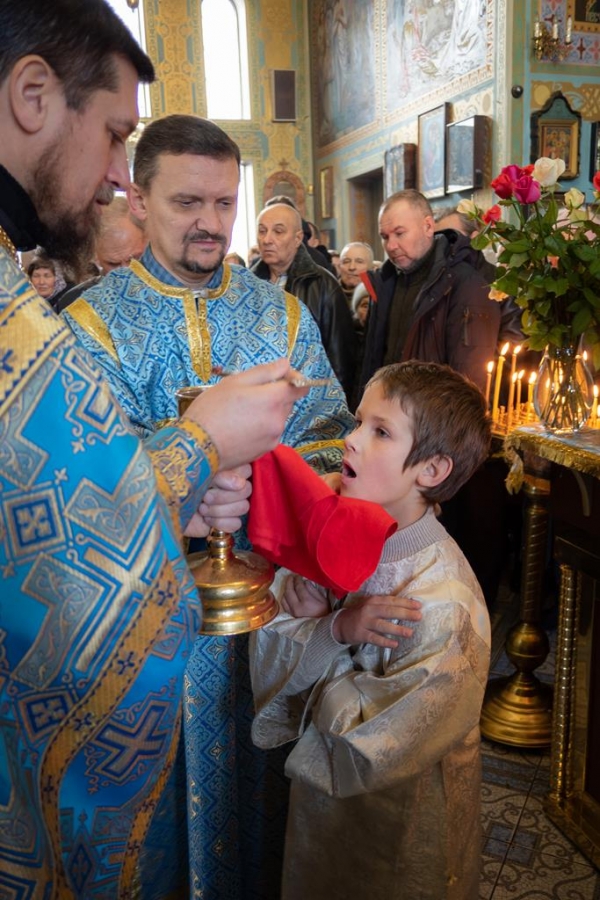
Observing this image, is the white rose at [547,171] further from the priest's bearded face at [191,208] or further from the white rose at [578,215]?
the priest's bearded face at [191,208]

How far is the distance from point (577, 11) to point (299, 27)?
29.4 feet

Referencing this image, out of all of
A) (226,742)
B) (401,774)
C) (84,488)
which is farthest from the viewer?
(226,742)

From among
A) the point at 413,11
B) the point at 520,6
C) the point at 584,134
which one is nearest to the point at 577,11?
the point at 520,6

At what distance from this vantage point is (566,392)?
2439 millimetres

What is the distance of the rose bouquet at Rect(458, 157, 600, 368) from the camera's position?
7.36 ft

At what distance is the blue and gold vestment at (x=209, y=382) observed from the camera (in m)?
1.68

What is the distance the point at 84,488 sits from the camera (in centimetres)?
80

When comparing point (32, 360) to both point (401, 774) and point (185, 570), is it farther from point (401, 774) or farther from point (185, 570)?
point (401, 774)

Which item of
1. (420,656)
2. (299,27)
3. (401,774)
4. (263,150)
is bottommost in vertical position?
(401,774)

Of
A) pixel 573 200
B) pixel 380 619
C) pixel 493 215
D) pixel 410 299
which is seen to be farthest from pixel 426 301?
pixel 380 619

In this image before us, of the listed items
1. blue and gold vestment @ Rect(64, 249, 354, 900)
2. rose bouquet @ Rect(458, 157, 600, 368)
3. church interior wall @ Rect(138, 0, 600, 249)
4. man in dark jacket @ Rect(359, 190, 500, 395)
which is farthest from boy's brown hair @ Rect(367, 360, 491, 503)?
church interior wall @ Rect(138, 0, 600, 249)

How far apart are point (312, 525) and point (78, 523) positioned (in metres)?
0.57

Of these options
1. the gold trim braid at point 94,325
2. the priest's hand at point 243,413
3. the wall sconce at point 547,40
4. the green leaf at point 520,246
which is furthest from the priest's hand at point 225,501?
the wall sconce at point 547,40

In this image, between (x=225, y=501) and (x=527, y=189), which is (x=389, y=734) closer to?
(x=225, y=501)
